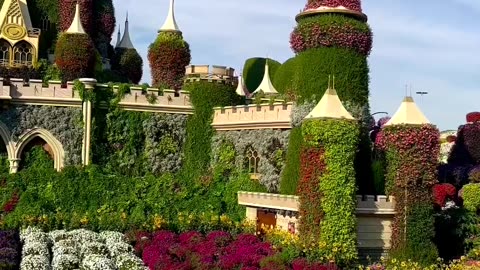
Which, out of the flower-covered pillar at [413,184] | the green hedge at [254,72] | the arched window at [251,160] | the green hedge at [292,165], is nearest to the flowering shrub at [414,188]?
the flower-covered pillar at [413,184]

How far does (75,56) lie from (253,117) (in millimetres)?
7216

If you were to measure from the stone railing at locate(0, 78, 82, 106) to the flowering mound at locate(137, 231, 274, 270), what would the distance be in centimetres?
652

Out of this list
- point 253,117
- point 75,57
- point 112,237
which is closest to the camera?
point 112,237

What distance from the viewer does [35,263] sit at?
15266 mm

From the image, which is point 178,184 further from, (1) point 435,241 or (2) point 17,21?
(2) point 17,21

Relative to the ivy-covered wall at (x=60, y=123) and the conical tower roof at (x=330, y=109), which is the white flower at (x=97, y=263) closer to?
the conical tower roof at (x=330, y=109)

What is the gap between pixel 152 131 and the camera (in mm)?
23609

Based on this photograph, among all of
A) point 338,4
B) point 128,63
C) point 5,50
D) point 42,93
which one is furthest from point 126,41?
point 338,4

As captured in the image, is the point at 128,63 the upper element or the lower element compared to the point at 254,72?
lower

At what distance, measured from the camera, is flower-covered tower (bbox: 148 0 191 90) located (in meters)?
26.8

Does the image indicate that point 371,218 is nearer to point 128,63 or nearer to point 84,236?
point 84,236

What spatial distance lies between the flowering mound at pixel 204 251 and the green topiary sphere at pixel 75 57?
8.56 metres

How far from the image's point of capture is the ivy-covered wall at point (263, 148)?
2144 centimetres

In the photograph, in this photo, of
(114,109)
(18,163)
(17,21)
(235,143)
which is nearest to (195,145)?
(235,143)
